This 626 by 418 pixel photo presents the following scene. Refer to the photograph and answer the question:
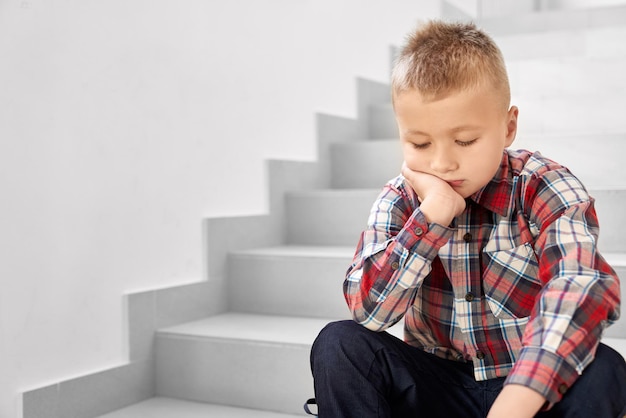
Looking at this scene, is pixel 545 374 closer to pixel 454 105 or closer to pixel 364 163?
pixel 454 105

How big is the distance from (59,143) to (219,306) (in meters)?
0.69

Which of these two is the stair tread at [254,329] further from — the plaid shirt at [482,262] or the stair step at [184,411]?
the plaid shirt at [482,262]

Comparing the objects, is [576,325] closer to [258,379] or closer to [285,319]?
[258,379]

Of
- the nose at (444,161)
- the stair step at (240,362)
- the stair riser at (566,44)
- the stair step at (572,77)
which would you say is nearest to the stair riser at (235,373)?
the stair step at (240,362)

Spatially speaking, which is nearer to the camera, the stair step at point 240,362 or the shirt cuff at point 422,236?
the shirt cuff at point 422,236

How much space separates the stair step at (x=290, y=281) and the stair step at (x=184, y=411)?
0.35 meters

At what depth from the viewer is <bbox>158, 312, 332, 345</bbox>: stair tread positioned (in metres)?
1.72

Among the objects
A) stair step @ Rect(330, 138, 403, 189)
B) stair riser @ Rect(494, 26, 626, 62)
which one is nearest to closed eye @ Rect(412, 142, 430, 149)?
stair step @ Rect(330, 138, 403, 189)

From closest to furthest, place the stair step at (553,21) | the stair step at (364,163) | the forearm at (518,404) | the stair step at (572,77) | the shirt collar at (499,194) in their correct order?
the forearm at (518,404)
the shirt collar at (499,194)
the stair step at (364,163)
the stair step at (572,77)
the stair step at (553,21)

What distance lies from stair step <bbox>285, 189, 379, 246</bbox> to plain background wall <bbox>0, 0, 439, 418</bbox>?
119mm

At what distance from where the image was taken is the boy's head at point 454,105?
1030 millimetres

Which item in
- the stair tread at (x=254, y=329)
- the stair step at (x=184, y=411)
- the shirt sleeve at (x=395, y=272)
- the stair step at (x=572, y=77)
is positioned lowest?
the stair step at (x=184, y=411)

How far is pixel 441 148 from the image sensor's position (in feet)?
3.44

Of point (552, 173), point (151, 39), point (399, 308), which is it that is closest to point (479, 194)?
point (552, 173)
